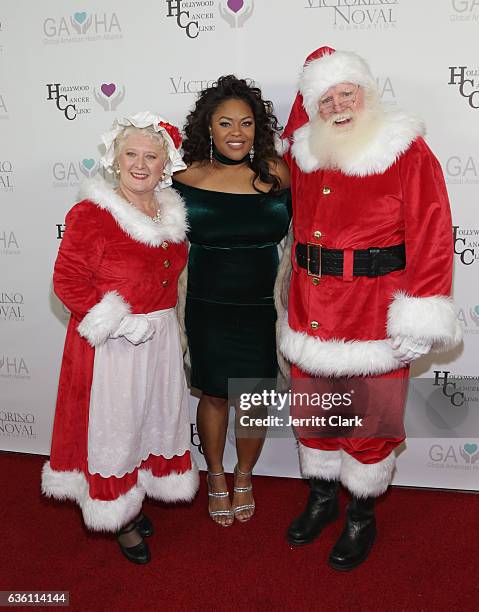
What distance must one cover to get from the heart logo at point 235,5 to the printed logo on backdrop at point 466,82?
1019mm

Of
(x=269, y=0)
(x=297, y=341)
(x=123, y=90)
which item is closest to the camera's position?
(x=297, y=341)

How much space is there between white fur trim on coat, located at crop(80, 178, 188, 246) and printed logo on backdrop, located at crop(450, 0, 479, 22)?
158 cm

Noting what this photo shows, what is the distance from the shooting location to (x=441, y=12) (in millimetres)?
2719

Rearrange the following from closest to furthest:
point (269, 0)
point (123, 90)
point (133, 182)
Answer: point (133, 182), point (269, 0), point (123, 90)

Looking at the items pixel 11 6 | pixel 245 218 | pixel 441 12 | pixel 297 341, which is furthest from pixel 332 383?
pixel 11 6

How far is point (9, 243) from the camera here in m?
3.37

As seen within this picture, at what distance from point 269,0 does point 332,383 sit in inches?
70.8

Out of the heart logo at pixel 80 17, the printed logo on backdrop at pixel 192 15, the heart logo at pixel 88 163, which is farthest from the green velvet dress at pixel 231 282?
the heart logo at pixel 80 17

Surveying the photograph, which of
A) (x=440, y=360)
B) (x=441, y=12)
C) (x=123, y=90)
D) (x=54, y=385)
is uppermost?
(x=441, y=12)

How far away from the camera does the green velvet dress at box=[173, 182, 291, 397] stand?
8.41 ft

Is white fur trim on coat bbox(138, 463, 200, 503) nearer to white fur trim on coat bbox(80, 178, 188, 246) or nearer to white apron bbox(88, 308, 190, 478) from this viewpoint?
white apron bbox(88, 308, 190, 478)

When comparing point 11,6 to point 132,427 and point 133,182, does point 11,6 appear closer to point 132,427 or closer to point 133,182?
point 133,182

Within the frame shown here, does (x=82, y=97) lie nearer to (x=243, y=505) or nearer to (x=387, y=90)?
(x=387, y=90)

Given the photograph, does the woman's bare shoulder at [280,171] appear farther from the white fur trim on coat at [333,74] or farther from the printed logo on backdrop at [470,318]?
the printed logo on backdrop at [470,318]
